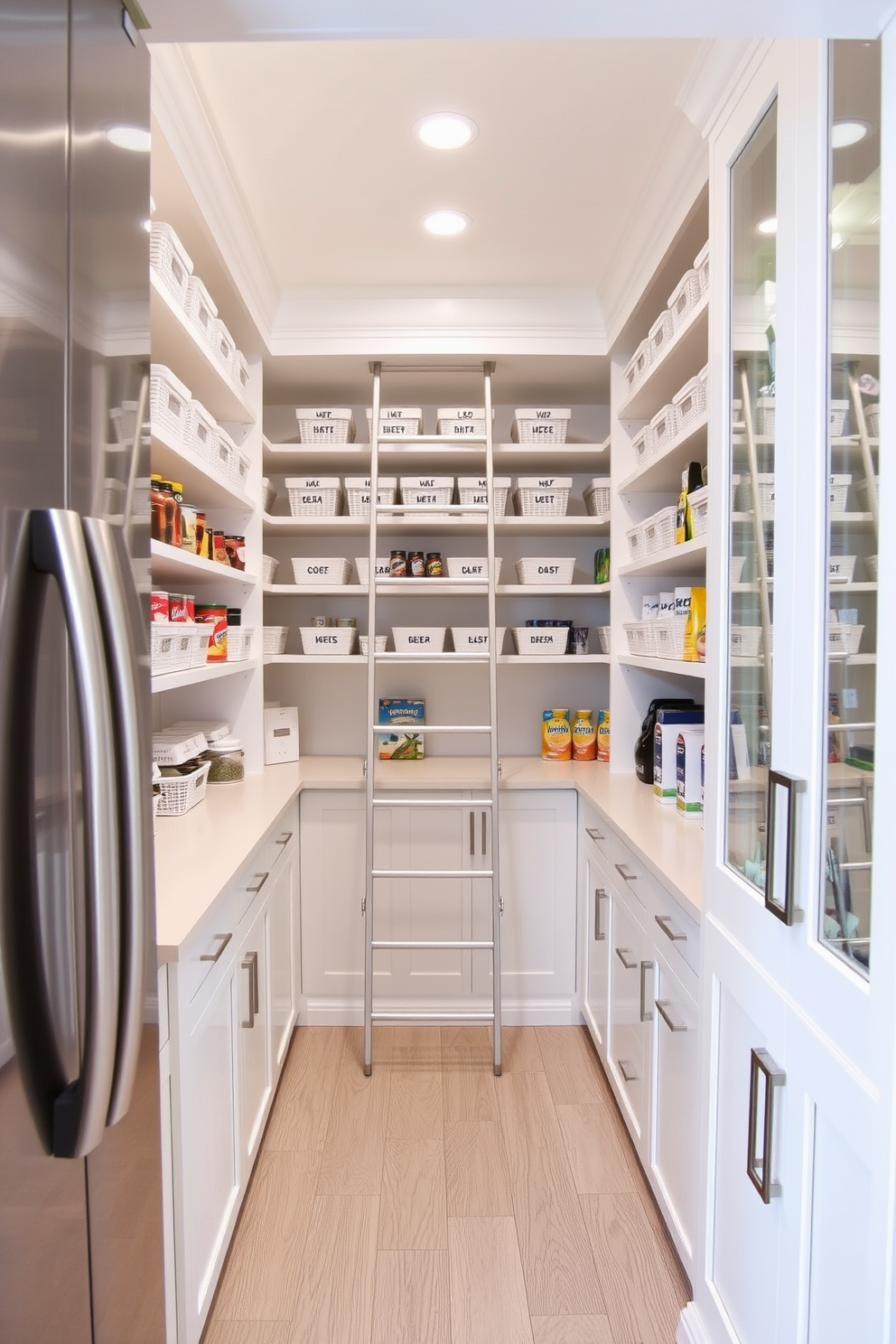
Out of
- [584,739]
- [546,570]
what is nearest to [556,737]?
[584,739]

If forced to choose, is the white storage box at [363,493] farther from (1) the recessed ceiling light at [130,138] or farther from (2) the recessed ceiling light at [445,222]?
(1) the recessed ceiling light at [130,138]

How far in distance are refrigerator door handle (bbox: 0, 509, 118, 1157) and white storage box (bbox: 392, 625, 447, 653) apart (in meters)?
2.24

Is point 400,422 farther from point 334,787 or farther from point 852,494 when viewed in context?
point 852,494

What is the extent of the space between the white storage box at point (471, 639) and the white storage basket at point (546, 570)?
0.22 m

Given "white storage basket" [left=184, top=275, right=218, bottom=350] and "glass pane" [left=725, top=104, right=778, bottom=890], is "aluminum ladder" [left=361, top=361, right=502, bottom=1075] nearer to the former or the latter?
"white storage basket" [left=184, top=275, right=218, bottom=350]

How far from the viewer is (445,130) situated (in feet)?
5.82

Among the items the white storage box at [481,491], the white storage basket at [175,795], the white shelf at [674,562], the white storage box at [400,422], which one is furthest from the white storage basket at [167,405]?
the white shelf at [674,562]

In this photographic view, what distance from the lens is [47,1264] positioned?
1.89 ft

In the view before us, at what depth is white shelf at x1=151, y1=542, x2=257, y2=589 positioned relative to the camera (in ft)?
5.82

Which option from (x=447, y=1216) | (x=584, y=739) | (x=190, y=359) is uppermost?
(x=190, y=359)

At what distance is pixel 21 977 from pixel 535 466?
9.10 ft

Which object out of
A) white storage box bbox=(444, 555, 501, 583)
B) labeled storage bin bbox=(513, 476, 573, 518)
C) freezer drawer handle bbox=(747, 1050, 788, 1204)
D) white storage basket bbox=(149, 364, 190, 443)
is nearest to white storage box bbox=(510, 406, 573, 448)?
labeled storage bin bbox=(513, 476, 573, 518)

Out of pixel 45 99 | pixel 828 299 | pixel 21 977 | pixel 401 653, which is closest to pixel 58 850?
pixel 21 977

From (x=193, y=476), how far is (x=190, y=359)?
0.29 m
